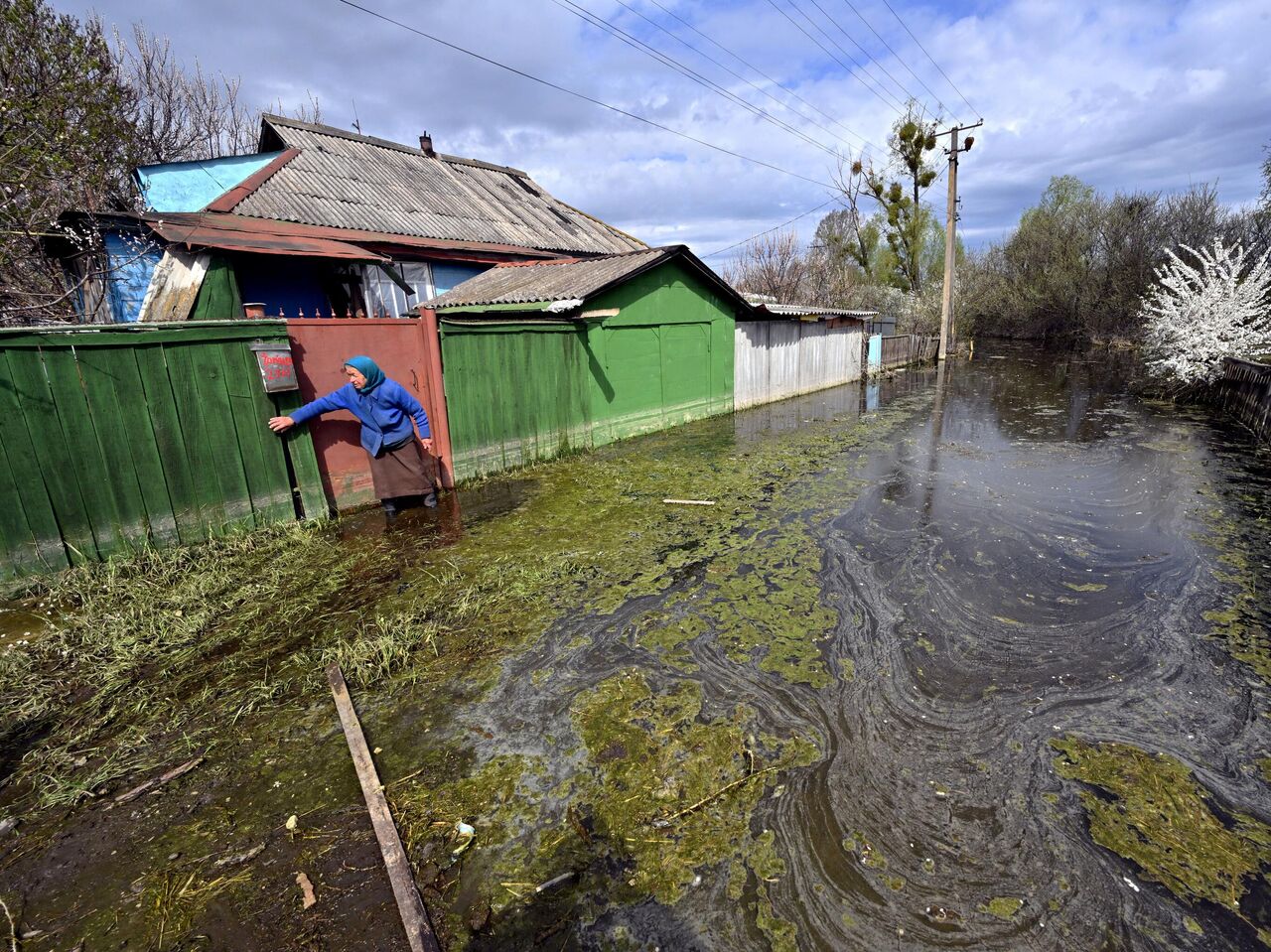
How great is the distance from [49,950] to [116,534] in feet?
11.1

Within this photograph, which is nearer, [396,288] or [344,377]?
[344,377]

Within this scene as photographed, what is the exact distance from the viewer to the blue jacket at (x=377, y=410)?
5126mm

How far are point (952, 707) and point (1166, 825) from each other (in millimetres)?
850

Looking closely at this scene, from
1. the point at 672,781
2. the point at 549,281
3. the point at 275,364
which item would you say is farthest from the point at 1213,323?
the point at 275,364

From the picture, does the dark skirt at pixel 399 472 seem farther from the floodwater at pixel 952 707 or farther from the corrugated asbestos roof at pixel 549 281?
the corrugated asbestos roof at pixel 549 281

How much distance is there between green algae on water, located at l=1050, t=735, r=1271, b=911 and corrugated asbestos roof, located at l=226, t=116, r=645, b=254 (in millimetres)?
12828

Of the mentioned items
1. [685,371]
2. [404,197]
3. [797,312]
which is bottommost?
[685,371]

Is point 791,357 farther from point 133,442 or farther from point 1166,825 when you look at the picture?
point 133,442

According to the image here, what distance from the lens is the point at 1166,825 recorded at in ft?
7.13

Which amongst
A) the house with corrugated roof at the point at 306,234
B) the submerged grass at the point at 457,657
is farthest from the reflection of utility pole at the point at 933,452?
the house with corrugated roof at the point at 306,234

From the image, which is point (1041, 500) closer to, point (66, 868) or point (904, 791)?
point (904, 791)

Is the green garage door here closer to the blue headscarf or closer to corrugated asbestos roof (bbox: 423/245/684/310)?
corrugated asbestos roof (bbox: 423/245/684/310)

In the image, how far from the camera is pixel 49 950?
5.90 ft

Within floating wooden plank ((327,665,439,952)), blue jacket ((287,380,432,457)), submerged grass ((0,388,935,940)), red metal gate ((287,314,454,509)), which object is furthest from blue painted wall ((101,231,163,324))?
floating wooden plank ((327,665,439,952))
